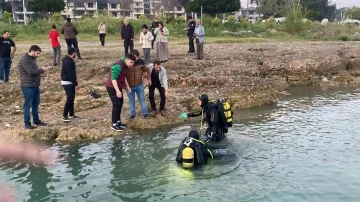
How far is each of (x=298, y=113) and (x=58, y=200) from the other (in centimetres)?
862

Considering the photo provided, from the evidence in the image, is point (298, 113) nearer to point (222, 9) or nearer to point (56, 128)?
point (56, 128)

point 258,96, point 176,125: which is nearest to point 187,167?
point 176,125

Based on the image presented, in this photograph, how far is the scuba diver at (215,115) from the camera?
8672 mm

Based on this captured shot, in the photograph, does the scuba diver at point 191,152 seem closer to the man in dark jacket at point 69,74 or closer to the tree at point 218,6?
the man in dark jacket at point 69,74

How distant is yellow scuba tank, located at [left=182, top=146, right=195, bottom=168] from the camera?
7496 mm

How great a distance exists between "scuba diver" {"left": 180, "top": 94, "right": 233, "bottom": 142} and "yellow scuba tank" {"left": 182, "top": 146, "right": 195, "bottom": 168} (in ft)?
4.48

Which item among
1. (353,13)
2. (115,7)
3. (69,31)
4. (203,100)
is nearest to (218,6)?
(69,31)

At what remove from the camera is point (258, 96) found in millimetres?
14148

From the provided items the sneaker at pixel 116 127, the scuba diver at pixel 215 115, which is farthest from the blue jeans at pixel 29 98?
the scuba diver at pixel 215 115

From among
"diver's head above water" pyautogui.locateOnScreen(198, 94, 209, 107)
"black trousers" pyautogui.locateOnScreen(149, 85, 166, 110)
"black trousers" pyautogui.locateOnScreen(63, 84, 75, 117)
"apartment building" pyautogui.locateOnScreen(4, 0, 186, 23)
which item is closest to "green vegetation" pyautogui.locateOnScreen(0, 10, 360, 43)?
"black trousers" pyautogui.locateOnScreen(149, 85, 166, 110)

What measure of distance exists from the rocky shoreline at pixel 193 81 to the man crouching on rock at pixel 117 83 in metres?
0.36

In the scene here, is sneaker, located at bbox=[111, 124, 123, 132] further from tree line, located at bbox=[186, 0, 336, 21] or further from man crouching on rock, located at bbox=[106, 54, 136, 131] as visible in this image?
tree line, located at bbox=[186, 0, 336, 21]

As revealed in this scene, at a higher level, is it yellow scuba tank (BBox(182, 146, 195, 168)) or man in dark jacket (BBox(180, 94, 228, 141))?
man in dark jacket (BBox(180, 94, 228, 141))

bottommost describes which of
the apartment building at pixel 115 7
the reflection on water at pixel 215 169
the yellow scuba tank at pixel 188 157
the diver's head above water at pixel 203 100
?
the reflection on water at pixel 215 169
